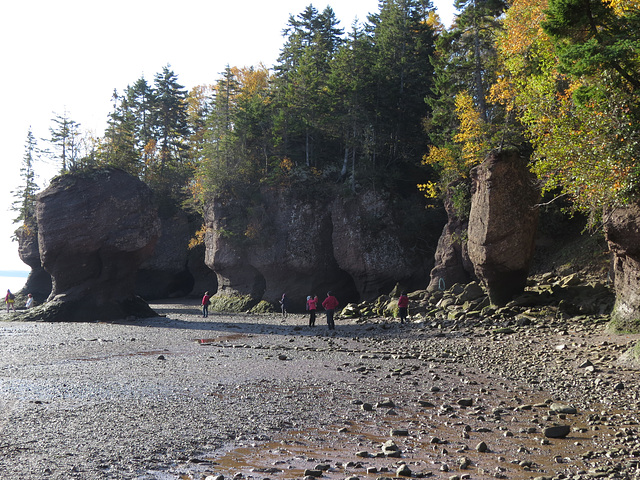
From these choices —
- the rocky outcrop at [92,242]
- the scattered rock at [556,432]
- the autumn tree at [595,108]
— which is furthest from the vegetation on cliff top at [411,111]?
the scattered rock at [556,432]

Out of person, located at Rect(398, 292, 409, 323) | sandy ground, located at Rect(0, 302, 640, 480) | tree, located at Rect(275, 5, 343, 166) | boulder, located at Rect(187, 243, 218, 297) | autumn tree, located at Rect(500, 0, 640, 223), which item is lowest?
sandy ground, located at Rect(0, 302, 640, 480)

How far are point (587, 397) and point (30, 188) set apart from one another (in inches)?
2589

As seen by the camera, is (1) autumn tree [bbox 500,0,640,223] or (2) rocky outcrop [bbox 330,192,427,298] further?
(2) rocky outcrop [bbox 330,192,427,298]

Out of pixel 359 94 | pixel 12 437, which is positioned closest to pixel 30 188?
pixel 359 94

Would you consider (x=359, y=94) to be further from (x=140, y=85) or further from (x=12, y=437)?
(x=12, y=437)

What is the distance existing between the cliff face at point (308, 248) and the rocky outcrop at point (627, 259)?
23631 mm

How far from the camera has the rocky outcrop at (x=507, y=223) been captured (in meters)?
24.2

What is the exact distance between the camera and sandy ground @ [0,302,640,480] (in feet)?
23.9

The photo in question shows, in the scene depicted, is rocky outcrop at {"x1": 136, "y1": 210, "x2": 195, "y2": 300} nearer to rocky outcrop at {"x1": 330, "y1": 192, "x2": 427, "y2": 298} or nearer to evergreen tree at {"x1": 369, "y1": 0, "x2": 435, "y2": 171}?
rocky outcrop at {"x1": 330, "y1": 192, "x2": 427, "y2": 298}

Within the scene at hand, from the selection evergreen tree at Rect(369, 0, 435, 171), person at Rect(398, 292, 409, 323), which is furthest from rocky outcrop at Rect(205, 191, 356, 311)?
person at Rect(398, 292, 409, 323)

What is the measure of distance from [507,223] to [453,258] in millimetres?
9389

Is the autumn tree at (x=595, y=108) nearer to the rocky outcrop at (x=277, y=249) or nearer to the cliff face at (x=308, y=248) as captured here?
the cliff face at (x=308, y=248)

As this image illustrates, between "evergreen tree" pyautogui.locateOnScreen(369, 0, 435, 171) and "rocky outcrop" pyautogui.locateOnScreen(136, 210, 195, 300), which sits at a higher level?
"evergreen tree" pyautogui.locateOnScreen(369, 0, 435, 171)

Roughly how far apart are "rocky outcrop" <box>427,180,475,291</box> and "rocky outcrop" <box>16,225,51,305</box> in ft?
137
